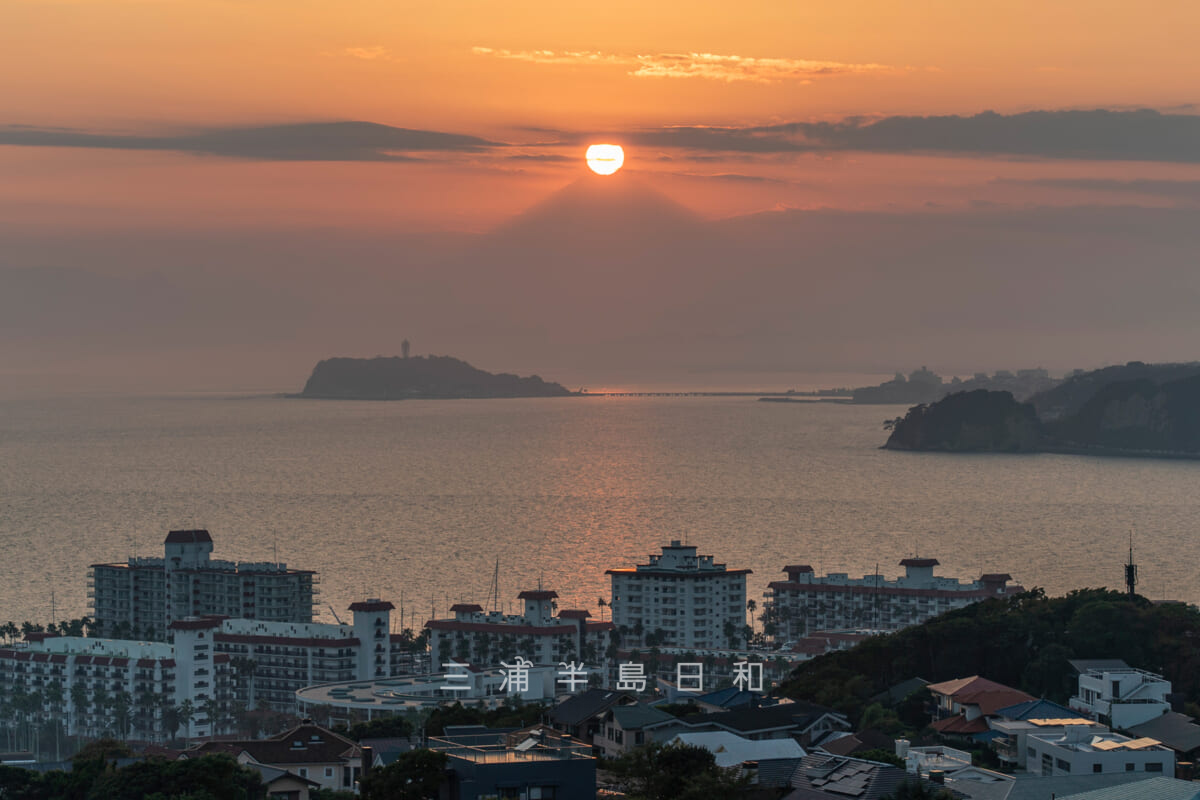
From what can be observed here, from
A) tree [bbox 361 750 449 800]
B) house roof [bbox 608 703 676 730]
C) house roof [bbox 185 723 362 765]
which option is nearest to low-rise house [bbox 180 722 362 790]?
house roof [bbox 185 723 362 765]

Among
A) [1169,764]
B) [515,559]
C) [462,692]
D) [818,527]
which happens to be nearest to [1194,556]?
[818,527]

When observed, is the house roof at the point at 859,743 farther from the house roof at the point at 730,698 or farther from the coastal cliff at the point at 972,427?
the coastal cliff at the point at 972,427

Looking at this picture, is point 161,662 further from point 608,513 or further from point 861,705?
point 608,513

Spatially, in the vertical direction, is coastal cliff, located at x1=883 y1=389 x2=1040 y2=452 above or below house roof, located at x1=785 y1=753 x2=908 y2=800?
above

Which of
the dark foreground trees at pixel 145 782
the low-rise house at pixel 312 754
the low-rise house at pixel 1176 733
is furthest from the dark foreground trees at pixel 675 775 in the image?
the low-rise house at pixel 1176 733

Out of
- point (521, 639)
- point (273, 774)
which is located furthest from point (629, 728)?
point (521, 639)

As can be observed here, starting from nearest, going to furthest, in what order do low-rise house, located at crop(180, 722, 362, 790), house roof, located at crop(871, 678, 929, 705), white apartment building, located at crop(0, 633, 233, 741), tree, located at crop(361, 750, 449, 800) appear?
tree, located at crop(361, 750, 449, 800), low-rise house, located at crop(180, 722, 362, 790), house roof, located at crop(871, 678, 929, 705), white apartment building, located at crop(0, 633, 233, 741)

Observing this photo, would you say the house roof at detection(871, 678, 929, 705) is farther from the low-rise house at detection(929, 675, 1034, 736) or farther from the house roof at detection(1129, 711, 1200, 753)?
the house roof at detection(1129, 711, 1200, 753)
